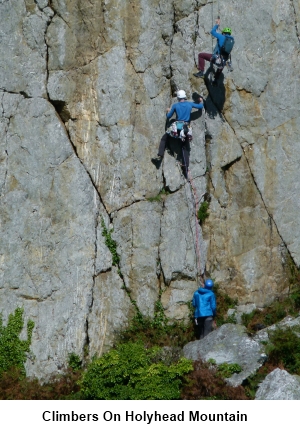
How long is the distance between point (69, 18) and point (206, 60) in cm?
359

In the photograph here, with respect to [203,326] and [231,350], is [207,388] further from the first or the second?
[203,326]

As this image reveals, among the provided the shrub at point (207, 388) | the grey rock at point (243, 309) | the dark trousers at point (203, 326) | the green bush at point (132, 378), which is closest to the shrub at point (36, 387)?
the green bush at point (132, 378)

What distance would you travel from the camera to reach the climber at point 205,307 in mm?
17891

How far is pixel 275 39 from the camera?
1950 cm

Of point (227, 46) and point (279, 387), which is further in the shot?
point (227, 46)

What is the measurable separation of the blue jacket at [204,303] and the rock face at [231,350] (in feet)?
1.70

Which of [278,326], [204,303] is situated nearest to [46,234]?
[204,303]

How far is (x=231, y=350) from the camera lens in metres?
16.9

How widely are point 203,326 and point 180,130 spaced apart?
4783mm

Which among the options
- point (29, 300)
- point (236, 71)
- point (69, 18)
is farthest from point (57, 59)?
point (29, 300)

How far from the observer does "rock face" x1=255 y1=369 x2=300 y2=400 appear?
50.1ft

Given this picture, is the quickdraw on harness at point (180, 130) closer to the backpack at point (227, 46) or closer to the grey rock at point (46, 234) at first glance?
the backpack at point (227, 46)

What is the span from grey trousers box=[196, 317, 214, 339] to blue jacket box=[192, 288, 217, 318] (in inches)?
6.3

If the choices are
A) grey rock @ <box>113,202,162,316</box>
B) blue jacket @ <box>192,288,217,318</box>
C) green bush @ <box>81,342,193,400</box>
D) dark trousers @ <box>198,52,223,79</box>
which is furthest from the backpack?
green bush @ <box>81,342,193,400</box>
